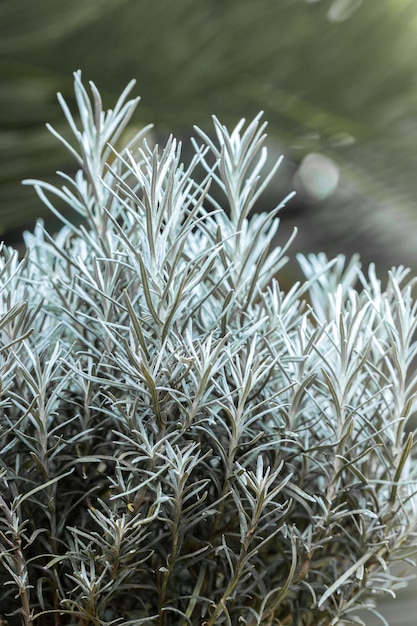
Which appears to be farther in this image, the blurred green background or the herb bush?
the blurred green background

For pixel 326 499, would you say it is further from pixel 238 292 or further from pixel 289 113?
pixel 289 113

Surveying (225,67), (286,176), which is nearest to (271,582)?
(225,67)

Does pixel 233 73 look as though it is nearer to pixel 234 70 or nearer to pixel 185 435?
pixel 234 70

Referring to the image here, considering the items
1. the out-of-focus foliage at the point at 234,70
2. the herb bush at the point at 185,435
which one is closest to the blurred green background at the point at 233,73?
the out-of-focus foliage at the point at 234,70

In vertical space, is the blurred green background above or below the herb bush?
above

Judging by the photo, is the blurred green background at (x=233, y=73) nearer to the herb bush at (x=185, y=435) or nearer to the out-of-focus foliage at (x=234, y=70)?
the out-of-focus foliage at (x=234, y=70)

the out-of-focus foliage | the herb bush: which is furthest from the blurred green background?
the herb bush

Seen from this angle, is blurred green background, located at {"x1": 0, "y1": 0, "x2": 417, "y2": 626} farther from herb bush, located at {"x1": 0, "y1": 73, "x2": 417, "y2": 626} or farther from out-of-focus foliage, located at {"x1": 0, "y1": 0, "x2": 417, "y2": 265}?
herb bush, located at {"x1": 0, "y1": 73, "x2": 417, "y2": 626}
